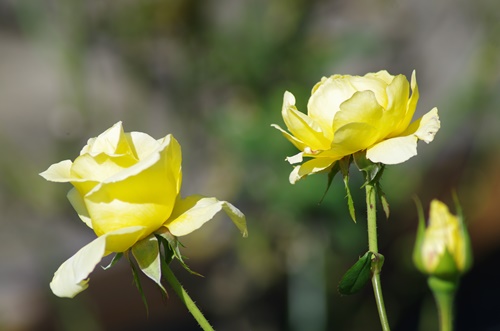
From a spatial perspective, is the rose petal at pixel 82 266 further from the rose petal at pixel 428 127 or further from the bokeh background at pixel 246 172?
the bokeh background at pixel 246 172

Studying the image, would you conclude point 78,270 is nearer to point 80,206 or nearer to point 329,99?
point 80,206

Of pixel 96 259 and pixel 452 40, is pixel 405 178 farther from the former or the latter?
pixel 96 259

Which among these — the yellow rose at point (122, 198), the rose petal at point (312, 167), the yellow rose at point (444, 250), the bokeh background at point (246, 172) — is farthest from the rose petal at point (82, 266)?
the bokeh background at point (246, 172)

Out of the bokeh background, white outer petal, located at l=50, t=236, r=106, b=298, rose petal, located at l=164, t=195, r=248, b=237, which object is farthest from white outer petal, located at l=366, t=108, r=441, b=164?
the bokeh background

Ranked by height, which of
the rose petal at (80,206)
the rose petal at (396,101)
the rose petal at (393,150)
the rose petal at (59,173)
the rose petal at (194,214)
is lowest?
the rose petal at (80,206)

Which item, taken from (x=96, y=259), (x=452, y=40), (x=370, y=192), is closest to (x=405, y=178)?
(x=452, y=40)

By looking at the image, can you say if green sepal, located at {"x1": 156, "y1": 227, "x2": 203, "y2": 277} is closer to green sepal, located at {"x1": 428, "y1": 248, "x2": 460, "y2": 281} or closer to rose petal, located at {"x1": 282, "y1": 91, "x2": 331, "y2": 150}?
rose petal, located at {"x1": 282, "y1": 91, "x2": 331, "y2": 150}
